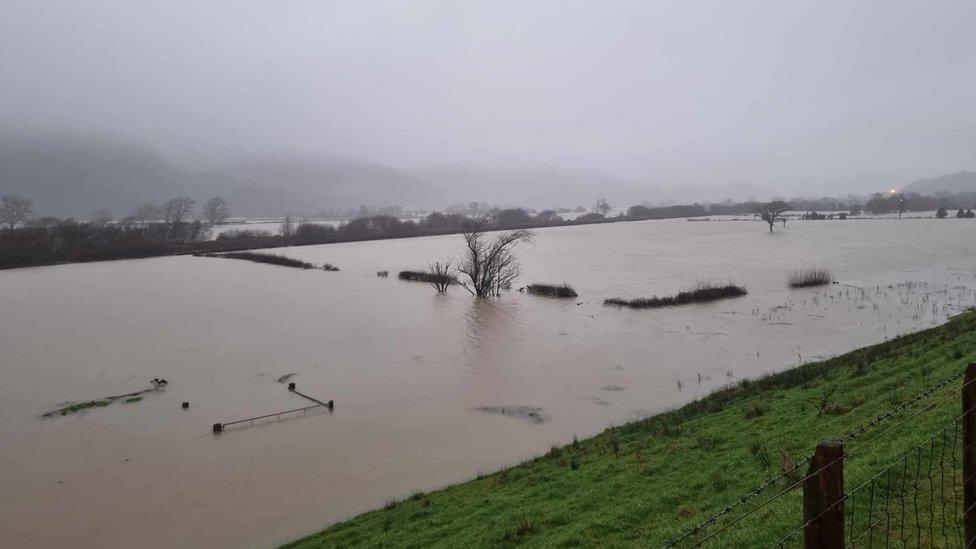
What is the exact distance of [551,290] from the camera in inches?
1346

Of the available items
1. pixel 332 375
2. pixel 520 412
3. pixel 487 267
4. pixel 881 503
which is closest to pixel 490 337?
pixel 332 375

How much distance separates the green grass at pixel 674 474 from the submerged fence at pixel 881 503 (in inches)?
4.2

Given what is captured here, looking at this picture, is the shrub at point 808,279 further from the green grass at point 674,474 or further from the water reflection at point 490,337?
the green grass at point 674,474

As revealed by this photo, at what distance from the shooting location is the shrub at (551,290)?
33250 millimetres

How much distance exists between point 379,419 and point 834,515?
42.7ft

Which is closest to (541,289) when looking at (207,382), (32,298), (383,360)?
(383,360)

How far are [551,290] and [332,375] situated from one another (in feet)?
58.7

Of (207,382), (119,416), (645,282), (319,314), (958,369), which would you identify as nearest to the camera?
(958,369)

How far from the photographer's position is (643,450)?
923 centimetres

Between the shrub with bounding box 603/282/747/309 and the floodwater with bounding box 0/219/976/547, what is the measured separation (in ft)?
3.48

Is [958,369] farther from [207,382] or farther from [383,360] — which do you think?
[207,382]

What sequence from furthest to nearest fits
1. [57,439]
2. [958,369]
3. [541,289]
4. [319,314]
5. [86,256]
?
1. [86,256]
2. [541,289]
3. [319,314]
4. [57,439]
5. [958,369]

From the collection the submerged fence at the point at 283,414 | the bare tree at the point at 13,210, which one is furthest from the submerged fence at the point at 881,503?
the bare tree at the point at 13,210

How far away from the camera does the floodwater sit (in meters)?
11.0
